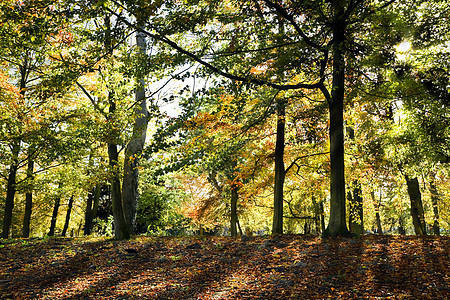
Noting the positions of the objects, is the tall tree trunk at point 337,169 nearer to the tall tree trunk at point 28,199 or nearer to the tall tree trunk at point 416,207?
the tall tree trunk at point 416,207

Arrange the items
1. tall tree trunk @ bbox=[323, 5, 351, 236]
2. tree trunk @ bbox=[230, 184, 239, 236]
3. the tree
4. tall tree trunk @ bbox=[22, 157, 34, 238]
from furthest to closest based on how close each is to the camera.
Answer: tree trunk @ bbox=[230, 184, 239, 236] < tall tree trunk @ bbox=[22, 157, 34, 238] < tall tree trunk @ bbox=[323, 5, 351, 236] < the tree

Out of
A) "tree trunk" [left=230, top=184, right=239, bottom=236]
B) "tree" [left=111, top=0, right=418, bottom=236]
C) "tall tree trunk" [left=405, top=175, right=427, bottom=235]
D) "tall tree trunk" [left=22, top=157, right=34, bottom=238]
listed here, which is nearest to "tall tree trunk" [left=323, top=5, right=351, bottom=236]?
"tree" [left=111, top=0, right=418, bottom=236]

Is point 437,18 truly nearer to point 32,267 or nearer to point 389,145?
point 389,145

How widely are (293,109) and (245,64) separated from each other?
Result: 14.0 ft

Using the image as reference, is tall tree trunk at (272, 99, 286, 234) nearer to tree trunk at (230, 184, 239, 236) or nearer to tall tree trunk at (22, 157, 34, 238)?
tree trunk at (230, 184, 239, 236)

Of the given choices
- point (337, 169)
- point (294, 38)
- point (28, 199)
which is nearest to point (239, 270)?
point (337, 169)

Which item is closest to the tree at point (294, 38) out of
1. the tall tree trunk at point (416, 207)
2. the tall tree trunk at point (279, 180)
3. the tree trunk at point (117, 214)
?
the tall tree trunk at point (279, 180)

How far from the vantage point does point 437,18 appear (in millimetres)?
9312

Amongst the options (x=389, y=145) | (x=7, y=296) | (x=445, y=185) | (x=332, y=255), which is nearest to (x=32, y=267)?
(x=7, y=296)

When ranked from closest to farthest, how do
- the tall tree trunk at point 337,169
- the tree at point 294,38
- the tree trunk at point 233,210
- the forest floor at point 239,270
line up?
the forest floor at point 239,270
the tree at point 294,38
the tall tree trunk at point 337,169
the tree trunk at point 233,210

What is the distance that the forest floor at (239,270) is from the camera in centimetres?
487

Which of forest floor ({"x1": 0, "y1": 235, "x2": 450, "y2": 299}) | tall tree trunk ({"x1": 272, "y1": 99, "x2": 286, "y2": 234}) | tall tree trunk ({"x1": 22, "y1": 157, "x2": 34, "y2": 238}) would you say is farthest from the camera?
tall tree trunk ({"x1": 22, "y1": 157, "x2": 34, "y2": 238})

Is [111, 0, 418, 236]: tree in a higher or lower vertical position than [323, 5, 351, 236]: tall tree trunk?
higher

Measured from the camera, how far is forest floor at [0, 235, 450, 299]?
16.0ft
